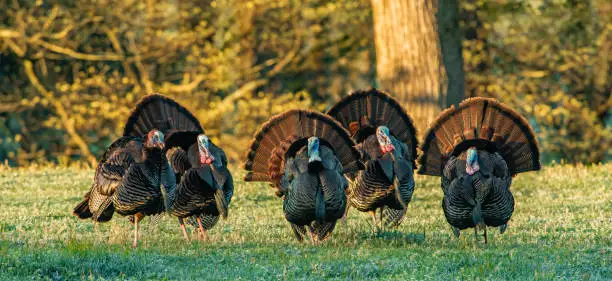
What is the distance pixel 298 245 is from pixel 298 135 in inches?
50.9

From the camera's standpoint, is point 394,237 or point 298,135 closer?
point 394,237

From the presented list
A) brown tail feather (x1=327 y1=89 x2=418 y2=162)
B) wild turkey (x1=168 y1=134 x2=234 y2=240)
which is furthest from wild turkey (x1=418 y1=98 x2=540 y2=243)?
wild turkey (x1=168 y1=134 x2=234 y2=240)

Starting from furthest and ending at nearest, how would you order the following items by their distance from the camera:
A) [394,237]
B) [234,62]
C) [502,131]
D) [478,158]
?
[234,62], [502,131], [394,237], [478,158]

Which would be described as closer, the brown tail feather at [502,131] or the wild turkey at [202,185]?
the wild turkey at [202,185]

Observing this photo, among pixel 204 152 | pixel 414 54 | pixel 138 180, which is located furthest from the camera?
pixel 414 54

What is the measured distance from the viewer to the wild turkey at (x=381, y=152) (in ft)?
32.1

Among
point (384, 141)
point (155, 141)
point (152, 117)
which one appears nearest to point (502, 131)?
point (384, 141)

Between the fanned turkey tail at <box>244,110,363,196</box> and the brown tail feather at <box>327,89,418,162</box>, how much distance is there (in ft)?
3.91

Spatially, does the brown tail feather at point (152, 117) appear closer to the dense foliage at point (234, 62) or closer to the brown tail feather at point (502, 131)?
the brown tail feather at point (502, 131)

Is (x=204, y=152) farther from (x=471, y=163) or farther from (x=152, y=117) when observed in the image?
(x=471, y=163)

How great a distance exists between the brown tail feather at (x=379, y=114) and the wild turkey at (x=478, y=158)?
41.3 inches

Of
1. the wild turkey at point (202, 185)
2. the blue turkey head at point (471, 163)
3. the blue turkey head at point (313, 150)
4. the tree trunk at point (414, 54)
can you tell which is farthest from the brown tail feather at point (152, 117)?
the tree trunk at point (414, 54)

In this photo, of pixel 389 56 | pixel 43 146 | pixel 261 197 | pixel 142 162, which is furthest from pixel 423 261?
pixel 43 146

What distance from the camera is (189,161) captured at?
978 centimetres
